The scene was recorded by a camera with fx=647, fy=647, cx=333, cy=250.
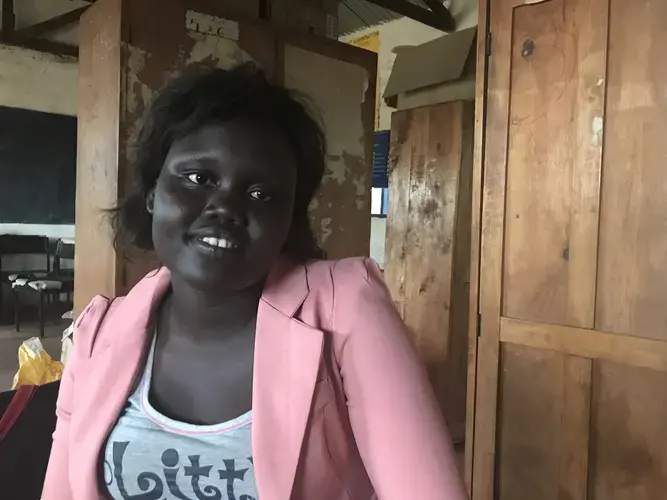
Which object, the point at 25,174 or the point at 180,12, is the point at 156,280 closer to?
the point at 180,12

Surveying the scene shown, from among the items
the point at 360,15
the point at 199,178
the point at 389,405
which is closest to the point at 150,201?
the point at 199,178

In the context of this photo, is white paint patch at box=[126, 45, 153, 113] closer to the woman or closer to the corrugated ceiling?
the woman

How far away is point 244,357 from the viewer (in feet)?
3.11

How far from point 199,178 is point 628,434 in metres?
1.43

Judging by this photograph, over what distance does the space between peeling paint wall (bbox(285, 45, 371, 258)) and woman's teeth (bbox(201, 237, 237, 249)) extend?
161 centimetres

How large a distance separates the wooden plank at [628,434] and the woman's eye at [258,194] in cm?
127

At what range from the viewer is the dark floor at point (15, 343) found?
13.1ft

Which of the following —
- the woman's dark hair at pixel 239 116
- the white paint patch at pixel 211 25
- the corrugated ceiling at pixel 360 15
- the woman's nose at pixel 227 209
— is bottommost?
the woman's nose at pixel 227 209

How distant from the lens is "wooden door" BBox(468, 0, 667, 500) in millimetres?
1705

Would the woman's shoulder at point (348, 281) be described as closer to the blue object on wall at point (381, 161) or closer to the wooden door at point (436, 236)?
the wooden door at point (436, 236)

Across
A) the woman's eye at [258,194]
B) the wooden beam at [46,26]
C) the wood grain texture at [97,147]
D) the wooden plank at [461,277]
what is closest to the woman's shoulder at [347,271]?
the woman's eye at [258,194]

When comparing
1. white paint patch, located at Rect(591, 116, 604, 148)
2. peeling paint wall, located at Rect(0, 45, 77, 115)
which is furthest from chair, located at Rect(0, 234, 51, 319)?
white paint patch, located at Rect(591, 116, 604, 148)

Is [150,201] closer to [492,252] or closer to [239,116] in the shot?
[239,116]

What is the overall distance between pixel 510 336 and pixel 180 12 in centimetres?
149
